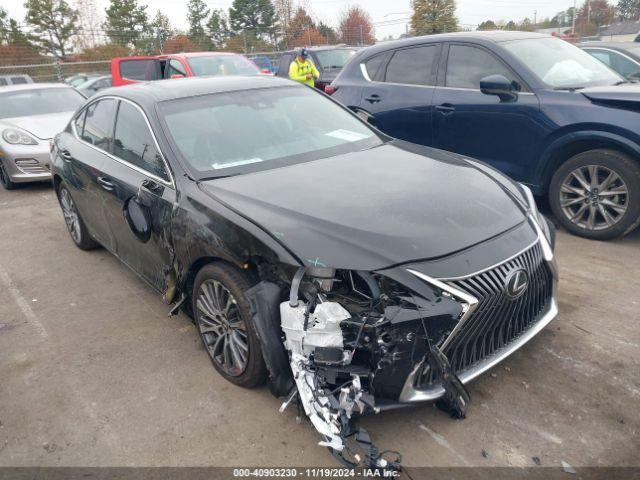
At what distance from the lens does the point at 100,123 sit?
14.4ft

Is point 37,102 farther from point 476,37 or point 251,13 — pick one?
point 251,13

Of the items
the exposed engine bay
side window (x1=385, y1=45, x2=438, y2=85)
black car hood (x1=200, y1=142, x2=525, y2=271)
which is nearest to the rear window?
side window (x1=385, y1=45, x2=438, y2=85)

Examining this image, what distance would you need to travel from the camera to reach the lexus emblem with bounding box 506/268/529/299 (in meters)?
2.55

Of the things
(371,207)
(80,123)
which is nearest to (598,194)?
(371,207)

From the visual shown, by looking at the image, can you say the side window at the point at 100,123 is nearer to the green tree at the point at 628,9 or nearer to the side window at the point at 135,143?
the side window at the point at 135,143

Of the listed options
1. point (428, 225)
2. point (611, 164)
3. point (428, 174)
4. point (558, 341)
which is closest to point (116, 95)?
point (428, 174)

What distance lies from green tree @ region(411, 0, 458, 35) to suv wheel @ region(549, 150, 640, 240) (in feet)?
99.2

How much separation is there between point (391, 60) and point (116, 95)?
3.19 metres

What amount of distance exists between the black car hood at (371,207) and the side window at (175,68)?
27.2ft

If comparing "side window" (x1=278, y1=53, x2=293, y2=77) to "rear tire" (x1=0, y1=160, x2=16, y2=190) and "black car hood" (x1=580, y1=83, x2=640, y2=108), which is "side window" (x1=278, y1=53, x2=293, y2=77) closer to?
"rear tire" (x1=0, y1=160, x2=16, y2=190)

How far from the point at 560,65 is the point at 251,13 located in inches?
1799

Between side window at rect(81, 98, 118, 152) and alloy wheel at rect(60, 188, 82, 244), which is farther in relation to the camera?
alloy wheel at rect(60, 188, 82, 244)

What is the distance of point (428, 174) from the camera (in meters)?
3.25

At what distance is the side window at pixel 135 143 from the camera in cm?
343
